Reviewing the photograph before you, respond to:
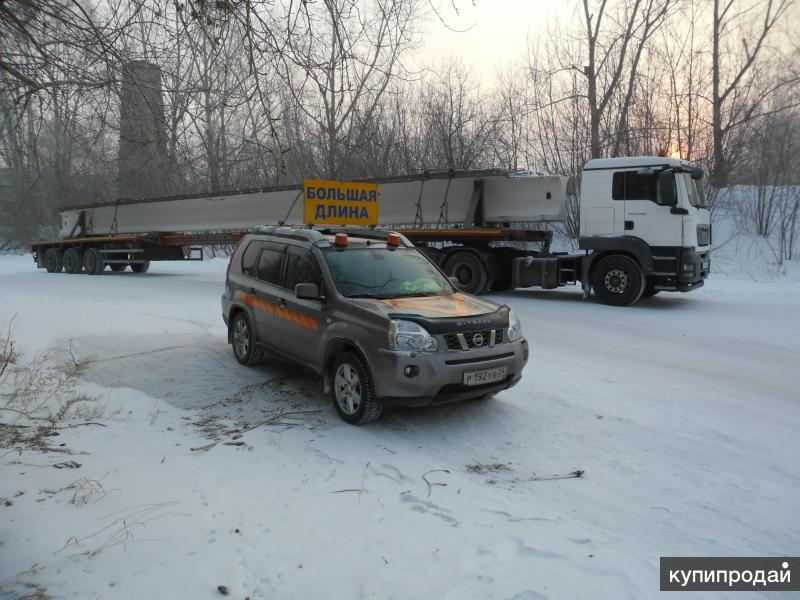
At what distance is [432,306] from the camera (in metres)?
5.29

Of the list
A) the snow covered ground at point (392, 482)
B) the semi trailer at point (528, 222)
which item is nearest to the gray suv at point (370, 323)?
the snow covered ground at point (392, 482)

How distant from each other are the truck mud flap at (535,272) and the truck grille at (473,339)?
860 cm

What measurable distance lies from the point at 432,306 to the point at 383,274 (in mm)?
806

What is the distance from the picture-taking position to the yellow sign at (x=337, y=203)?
29.1ft

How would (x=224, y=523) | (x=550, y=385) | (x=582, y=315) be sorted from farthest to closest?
1. (x=582, y=315)
2. (x=550, y=385)
3. (x=224, y=523)

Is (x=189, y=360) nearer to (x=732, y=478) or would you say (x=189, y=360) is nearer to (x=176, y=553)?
(x=176, y=553)

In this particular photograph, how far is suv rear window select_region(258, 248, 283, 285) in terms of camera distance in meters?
6.51

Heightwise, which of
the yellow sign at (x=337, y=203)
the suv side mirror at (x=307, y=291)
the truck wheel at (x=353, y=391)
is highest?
the yellow sign at (x=337, y=203)

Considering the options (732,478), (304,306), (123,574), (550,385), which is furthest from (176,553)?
(550,385)

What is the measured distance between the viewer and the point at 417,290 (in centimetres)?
580

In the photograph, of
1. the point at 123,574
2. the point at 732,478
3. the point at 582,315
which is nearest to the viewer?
the point at 123,574

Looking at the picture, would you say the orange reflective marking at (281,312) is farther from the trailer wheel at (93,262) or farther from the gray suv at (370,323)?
the trailer wheel at (93,262)

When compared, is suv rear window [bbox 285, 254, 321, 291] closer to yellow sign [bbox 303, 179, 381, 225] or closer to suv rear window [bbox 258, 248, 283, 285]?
suv rear window [bbox 258, 248, 283, 285]

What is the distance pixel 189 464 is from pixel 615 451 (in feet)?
10.8
